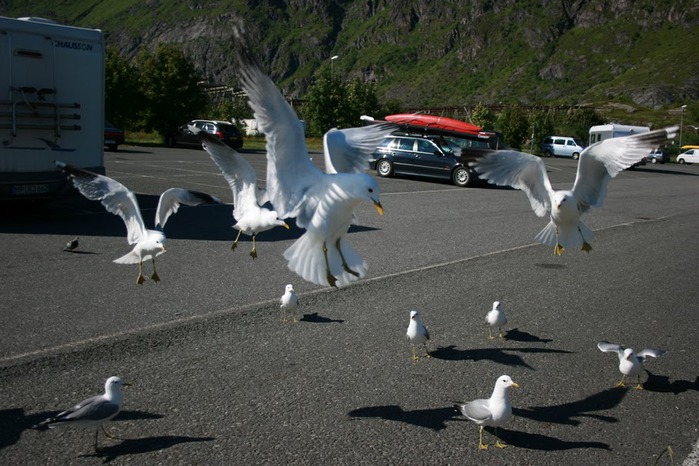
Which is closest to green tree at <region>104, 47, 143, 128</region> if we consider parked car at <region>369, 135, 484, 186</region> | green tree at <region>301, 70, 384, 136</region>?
green tree at <region>301, 70, 384, 136</region>

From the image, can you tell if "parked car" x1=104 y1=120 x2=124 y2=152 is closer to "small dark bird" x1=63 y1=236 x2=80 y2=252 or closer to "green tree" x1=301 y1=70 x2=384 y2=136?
"green tree" x1=301 y1=70 x2=384 y2=136

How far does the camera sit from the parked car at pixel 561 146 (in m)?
50.6

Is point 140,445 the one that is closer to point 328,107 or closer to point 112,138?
point 112,138

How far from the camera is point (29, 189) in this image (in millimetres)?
11234

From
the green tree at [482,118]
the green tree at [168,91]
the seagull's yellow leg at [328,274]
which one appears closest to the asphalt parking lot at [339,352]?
the seagull's yellow leg at [328,274]

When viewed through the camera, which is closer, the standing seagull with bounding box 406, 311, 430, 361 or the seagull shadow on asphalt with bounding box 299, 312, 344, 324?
the standing seagull with bounding box 406, 311, 430, 361

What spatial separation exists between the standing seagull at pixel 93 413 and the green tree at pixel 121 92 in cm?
3822

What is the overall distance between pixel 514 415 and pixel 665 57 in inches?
4542

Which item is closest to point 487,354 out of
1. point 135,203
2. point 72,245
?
point 135,203

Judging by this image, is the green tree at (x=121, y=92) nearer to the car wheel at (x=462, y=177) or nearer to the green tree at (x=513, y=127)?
the car wheel at (x=462, y=177)

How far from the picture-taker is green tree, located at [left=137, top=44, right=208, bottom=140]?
136ft

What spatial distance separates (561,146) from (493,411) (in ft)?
165

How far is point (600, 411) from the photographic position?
203 inches

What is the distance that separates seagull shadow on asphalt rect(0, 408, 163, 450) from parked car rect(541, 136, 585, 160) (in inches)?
1957
